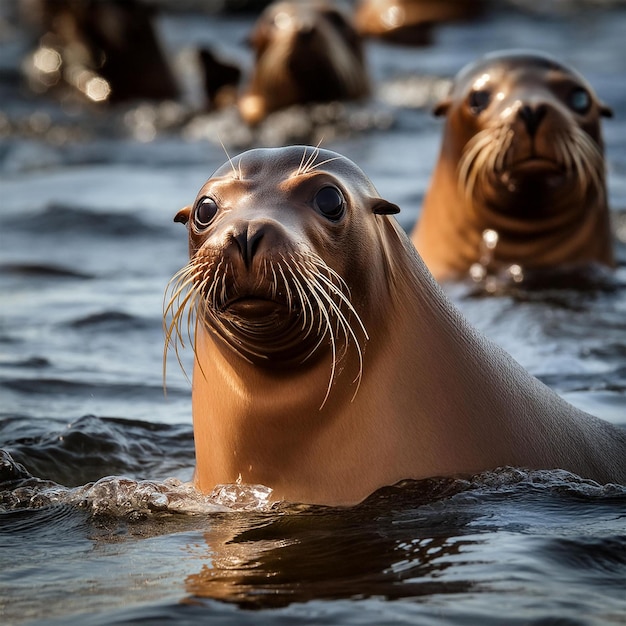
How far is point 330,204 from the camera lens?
4.29m

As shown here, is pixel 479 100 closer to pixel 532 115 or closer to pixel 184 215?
pixel 532 115

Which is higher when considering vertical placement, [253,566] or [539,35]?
[539,35]

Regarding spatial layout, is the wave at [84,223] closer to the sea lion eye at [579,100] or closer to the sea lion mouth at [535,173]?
the sea lion mouth at [535,173]

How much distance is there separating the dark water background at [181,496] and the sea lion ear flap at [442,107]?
1089 mm

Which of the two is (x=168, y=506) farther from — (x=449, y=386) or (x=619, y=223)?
(x=619, y=223)

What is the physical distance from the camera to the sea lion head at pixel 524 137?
7.34 m

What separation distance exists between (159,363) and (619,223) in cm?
466

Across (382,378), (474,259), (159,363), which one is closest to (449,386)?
(382,378)

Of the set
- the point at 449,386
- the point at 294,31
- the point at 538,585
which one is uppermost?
the point at 294,31

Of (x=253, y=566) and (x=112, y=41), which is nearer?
(x=253, y=566)

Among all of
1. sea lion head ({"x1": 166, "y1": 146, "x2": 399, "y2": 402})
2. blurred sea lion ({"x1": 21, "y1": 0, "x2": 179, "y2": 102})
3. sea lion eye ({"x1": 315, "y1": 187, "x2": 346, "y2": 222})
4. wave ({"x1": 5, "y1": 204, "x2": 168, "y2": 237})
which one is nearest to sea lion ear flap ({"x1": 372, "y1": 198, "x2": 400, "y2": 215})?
sea lion head ({"x1": 166, "y1": 146, "x2": 399, "y2": 402})

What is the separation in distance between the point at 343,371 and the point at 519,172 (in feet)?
11.4

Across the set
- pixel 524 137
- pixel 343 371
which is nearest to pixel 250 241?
pixel 343 371

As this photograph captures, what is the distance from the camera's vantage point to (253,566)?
3.76 meters
